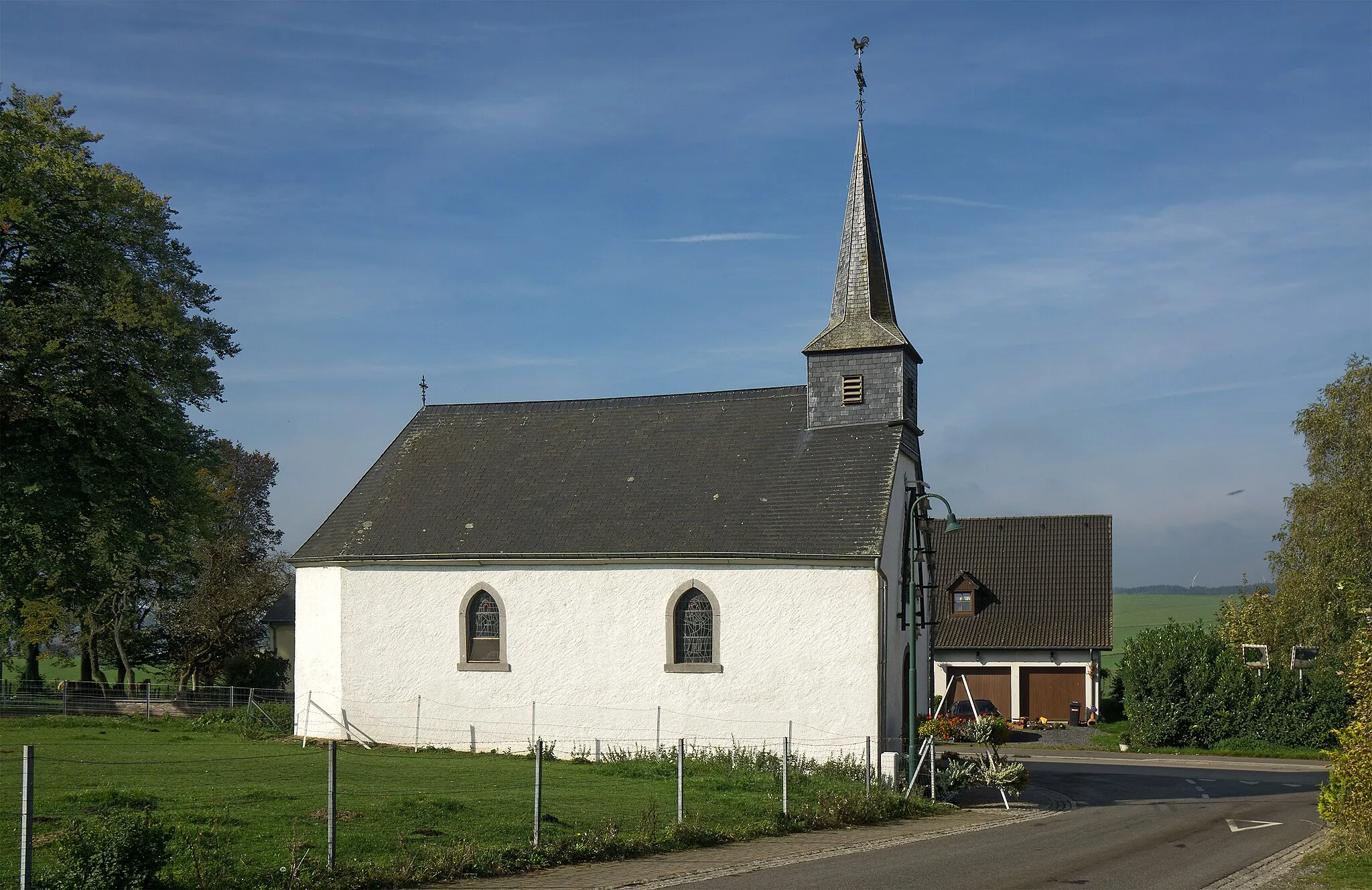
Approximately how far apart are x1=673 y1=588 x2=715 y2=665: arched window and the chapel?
42 mm

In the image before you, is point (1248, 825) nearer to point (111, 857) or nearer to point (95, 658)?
point (111, 857)

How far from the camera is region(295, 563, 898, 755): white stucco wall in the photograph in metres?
24.3

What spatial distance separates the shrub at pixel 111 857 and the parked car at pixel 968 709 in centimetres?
2828

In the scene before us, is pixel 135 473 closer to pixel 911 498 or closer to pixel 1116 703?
pixel 911 498

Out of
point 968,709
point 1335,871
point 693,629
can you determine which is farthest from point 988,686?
point 1335,871

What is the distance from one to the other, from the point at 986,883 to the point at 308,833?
7.45m

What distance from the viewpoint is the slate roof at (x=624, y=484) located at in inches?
1010

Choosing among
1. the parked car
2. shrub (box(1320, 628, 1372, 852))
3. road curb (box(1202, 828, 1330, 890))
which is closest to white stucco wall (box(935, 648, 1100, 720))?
the parked car

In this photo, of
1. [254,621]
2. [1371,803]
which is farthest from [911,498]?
[254,621]

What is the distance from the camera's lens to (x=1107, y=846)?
16.6m

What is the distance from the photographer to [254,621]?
44.4 metres

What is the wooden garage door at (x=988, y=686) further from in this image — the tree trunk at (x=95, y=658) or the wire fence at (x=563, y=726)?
the tree trunk at (x=95, y=658)

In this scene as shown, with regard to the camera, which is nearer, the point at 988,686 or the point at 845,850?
the point at 845,850

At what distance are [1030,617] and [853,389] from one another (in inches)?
684
